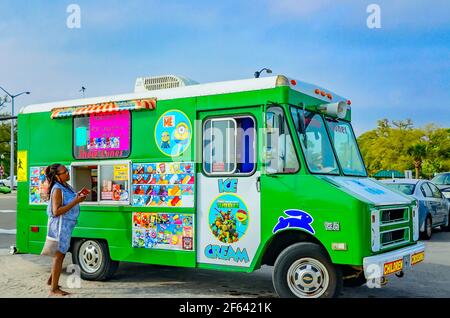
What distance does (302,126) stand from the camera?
6523mm

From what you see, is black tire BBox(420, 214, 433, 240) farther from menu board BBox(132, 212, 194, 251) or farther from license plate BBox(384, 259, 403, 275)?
menu board BBox(132, 212, 194, 251)

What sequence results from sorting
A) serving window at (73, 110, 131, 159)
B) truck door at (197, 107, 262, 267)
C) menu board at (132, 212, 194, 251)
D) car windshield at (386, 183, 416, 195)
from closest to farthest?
truck door at (197, 107, 262, 267) → menu board at (132, 212, 194, 251) → serving window at (73, 110, 131, 159) → car windshield at (386, 183, 416, 195)

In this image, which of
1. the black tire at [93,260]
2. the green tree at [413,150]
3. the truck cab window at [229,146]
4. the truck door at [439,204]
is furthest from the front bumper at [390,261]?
the green tree at [413,150]

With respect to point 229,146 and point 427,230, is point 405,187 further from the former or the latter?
point 229,146

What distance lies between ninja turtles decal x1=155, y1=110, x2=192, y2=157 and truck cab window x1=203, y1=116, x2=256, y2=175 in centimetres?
31

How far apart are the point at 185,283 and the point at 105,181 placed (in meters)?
1.95

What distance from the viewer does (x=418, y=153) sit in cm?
6128

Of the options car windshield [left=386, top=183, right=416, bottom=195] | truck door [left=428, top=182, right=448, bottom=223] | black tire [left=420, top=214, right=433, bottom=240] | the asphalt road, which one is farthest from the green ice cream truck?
truck door [left=428, top=182, right=448, bottom=223]

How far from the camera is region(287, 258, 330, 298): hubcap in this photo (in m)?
6.09

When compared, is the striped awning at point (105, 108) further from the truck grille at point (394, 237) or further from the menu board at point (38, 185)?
the truck grille at point (394, 237)
